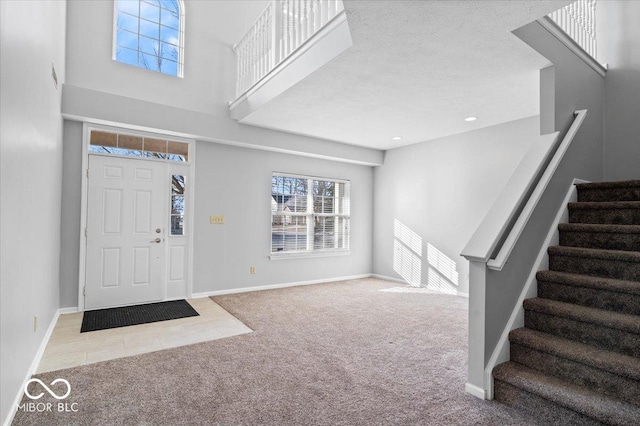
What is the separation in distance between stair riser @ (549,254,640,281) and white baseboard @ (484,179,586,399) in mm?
77

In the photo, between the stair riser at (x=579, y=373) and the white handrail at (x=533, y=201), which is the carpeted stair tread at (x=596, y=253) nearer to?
the white handrail at (x=533, y=201)

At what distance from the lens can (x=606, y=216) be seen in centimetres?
272

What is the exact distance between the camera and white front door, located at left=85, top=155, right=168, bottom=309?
408 centimetres

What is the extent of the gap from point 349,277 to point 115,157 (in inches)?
173

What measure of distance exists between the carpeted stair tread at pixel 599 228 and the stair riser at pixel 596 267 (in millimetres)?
313

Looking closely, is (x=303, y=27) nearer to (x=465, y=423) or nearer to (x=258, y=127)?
(x=258, y=127)

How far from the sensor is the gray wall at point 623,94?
3.63m

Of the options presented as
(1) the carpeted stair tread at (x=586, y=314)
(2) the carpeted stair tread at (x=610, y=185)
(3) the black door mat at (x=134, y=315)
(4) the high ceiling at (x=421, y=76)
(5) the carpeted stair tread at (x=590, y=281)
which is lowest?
(3) the black door mat at (x=134, y=315)

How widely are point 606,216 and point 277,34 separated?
12.7ft

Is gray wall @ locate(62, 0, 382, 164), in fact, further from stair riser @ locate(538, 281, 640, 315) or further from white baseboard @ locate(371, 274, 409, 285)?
stair riser @ locate(538, 281, 640, 315)

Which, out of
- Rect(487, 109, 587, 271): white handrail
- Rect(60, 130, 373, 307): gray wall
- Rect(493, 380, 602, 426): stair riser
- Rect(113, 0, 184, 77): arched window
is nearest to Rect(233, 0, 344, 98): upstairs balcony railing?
Rect(113, 0, 184, 77): arched window

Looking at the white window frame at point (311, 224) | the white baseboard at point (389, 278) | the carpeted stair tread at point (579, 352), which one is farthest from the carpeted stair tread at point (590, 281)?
the white window frame at point (311, 224)

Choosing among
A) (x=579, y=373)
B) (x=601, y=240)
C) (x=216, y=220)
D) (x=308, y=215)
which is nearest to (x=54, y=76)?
(x=216, y=220)

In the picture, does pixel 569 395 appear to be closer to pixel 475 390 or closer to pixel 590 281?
pixel 475 390
